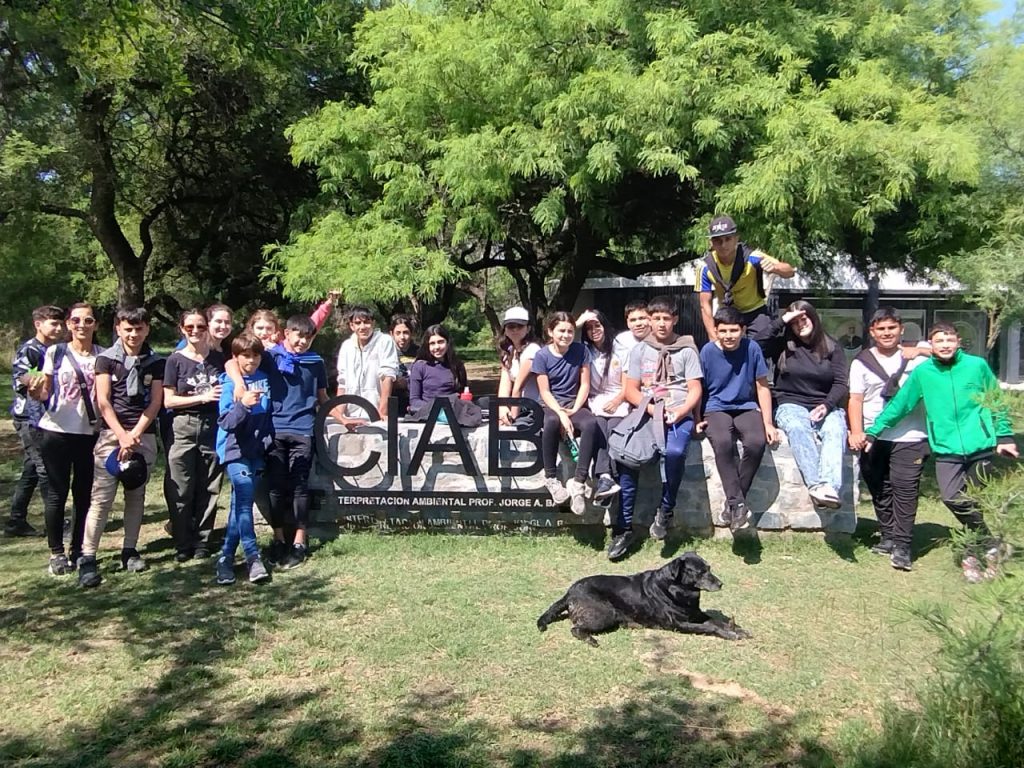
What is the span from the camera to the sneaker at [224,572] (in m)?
5.16

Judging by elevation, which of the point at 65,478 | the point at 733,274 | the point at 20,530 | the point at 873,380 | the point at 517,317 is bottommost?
the point at 20,530

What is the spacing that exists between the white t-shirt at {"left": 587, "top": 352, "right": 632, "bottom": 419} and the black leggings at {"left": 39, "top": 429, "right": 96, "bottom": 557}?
3.42 meters

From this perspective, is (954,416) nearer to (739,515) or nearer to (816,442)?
(816,442)

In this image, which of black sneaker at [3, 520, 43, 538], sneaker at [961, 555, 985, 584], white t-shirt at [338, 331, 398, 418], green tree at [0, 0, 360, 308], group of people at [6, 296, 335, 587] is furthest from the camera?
green tree at [0, 0, 360, 308]

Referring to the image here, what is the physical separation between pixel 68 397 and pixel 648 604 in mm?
3691

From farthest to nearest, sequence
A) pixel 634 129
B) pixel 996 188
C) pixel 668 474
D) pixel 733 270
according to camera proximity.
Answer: pixel 996 188, pixel 634 129, pixel 733 270, pixel 668 474

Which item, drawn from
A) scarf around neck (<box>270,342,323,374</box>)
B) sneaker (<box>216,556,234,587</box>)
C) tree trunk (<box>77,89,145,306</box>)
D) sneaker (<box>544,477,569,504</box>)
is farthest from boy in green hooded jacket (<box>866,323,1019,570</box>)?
tree trunk (<box>77,89,145,306</box>)

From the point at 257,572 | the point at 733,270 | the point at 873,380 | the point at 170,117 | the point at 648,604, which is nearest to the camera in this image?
the point at 648,604

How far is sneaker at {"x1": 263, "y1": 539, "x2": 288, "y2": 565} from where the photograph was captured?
562cm

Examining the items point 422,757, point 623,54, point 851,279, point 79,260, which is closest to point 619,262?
point 851,279

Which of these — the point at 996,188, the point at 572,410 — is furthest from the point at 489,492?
the point at 996,188

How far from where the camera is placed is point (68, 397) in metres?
5.05

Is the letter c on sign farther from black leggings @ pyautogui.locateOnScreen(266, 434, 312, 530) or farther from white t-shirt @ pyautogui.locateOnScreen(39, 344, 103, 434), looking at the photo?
white t-shirt @ pyautogui.locateOnScreen(39, 344, 103, 434)

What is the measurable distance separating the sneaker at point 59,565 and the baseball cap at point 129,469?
0.63 meters
